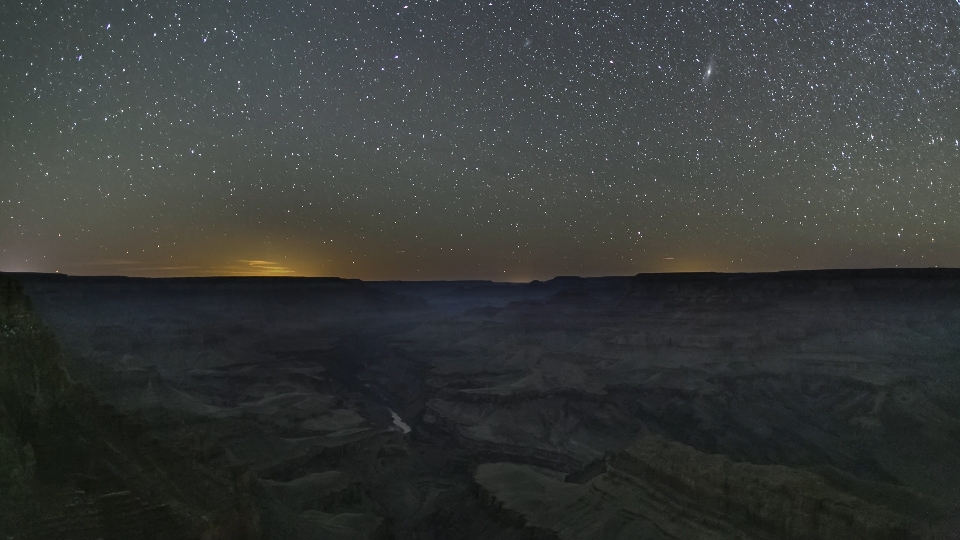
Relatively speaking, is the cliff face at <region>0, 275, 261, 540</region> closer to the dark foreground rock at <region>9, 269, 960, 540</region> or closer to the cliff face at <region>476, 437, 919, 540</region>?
the dark foreground rock at <region>9, 269, 960, 540</region>

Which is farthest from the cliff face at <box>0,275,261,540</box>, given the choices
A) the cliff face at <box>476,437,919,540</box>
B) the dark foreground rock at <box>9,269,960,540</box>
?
the cliff face at <box>476,437,919,540</box>

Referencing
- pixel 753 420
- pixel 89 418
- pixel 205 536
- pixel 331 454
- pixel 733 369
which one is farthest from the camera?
pixel 733 369

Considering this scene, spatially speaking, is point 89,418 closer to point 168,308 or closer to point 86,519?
point 86,519

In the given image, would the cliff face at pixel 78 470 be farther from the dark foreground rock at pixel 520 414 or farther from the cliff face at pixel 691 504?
the cliff face at pixel 691 504

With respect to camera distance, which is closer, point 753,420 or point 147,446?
point 147,446

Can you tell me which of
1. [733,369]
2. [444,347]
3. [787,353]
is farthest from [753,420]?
[444,347]

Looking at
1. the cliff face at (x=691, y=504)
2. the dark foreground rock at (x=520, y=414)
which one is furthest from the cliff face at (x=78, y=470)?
the cliff face at (x=691, y=504)

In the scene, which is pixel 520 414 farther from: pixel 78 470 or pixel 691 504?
pixel 78 470

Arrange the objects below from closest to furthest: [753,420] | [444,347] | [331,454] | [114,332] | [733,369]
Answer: [331,454] → [753,420] → [733,369] → [114,332] → [444,347]
